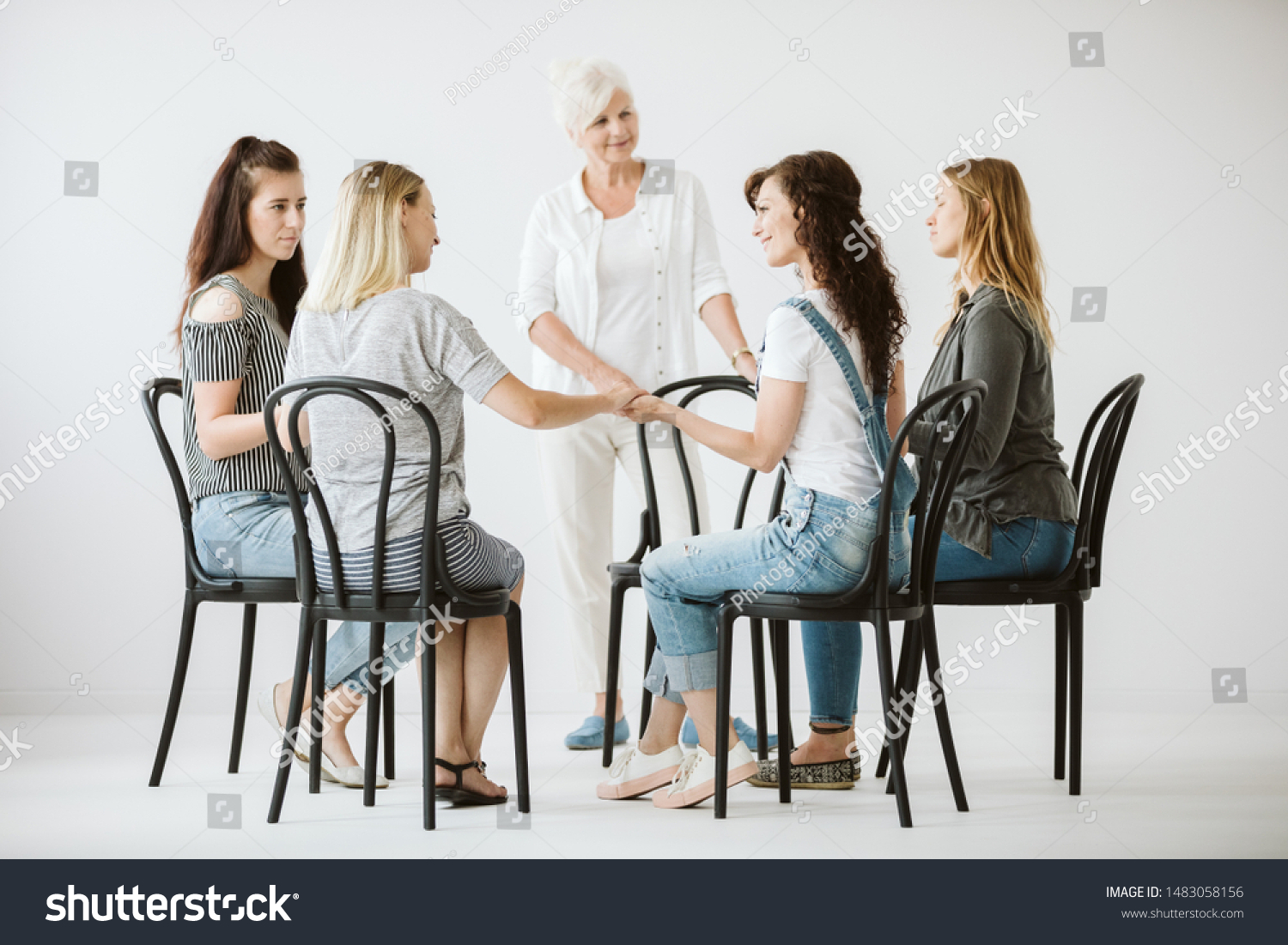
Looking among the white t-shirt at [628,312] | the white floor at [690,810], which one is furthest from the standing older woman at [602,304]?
the white floor at [690,810]

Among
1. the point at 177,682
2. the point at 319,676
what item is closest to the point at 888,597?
the point at 319,676

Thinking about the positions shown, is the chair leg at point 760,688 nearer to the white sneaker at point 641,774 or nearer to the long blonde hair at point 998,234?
the white sneaker at point 641,774

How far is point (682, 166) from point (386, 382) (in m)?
1.77

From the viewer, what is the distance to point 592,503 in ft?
9.86

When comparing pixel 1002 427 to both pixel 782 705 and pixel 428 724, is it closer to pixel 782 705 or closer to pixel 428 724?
pixel 782 705

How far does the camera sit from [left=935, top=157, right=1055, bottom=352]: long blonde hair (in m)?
2.32

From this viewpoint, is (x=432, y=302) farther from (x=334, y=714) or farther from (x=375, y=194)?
(x=334, y=714)

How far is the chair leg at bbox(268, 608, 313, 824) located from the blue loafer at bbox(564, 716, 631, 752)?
986mm

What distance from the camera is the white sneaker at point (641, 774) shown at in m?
2.28

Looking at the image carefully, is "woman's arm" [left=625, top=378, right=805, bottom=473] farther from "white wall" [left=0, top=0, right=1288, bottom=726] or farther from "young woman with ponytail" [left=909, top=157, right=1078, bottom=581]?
"white wall" [left=0, top=0, right=1288, bottom=726]

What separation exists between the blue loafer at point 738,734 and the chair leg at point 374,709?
716 mm

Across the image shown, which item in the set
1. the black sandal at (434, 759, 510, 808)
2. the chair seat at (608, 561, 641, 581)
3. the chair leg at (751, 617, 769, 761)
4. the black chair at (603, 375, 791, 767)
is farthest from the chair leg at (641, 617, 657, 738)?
the black sandal at (434, 759, 510, 808)

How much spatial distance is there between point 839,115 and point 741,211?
390 mm

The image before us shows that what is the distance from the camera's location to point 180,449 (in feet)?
11.8
